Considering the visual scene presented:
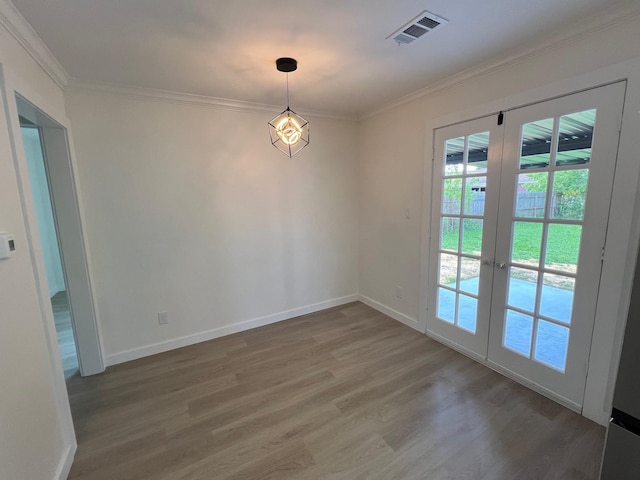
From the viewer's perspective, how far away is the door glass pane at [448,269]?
8.91 feet

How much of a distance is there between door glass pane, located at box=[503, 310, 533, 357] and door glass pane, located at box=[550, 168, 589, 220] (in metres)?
0.83

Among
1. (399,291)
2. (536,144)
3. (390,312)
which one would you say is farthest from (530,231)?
(390,312)

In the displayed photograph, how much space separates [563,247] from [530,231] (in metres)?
0.23

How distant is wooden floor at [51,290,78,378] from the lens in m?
2.63

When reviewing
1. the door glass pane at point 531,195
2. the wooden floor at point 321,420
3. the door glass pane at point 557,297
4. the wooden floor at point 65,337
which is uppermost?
the door glass pane at point 531,195

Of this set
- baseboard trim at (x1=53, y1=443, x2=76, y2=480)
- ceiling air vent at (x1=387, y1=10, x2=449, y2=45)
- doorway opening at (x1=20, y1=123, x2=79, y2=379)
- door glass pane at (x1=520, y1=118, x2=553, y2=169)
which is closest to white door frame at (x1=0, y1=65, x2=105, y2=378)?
baseboard trim at (x1=53, y1=443, x2=76, y2=480)

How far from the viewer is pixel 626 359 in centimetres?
94

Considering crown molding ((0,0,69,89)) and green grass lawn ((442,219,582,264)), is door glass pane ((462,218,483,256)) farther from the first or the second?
crown molding ((0,0,69,89))

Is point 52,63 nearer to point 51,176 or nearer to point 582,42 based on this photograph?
point 51,176

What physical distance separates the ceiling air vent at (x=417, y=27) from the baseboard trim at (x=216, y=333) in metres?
2.95

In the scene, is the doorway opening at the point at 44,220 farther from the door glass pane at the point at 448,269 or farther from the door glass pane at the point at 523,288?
the door glass pane at the point at 523,288

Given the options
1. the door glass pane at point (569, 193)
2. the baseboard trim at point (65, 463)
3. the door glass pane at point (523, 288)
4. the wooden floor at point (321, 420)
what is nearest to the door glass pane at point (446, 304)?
the wooden floor at point (321, 420)

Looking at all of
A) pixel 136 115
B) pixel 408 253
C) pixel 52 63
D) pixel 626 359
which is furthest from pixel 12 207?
pixel 408 253

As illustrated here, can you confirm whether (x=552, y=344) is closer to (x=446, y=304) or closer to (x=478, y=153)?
(x=446, y=304)
